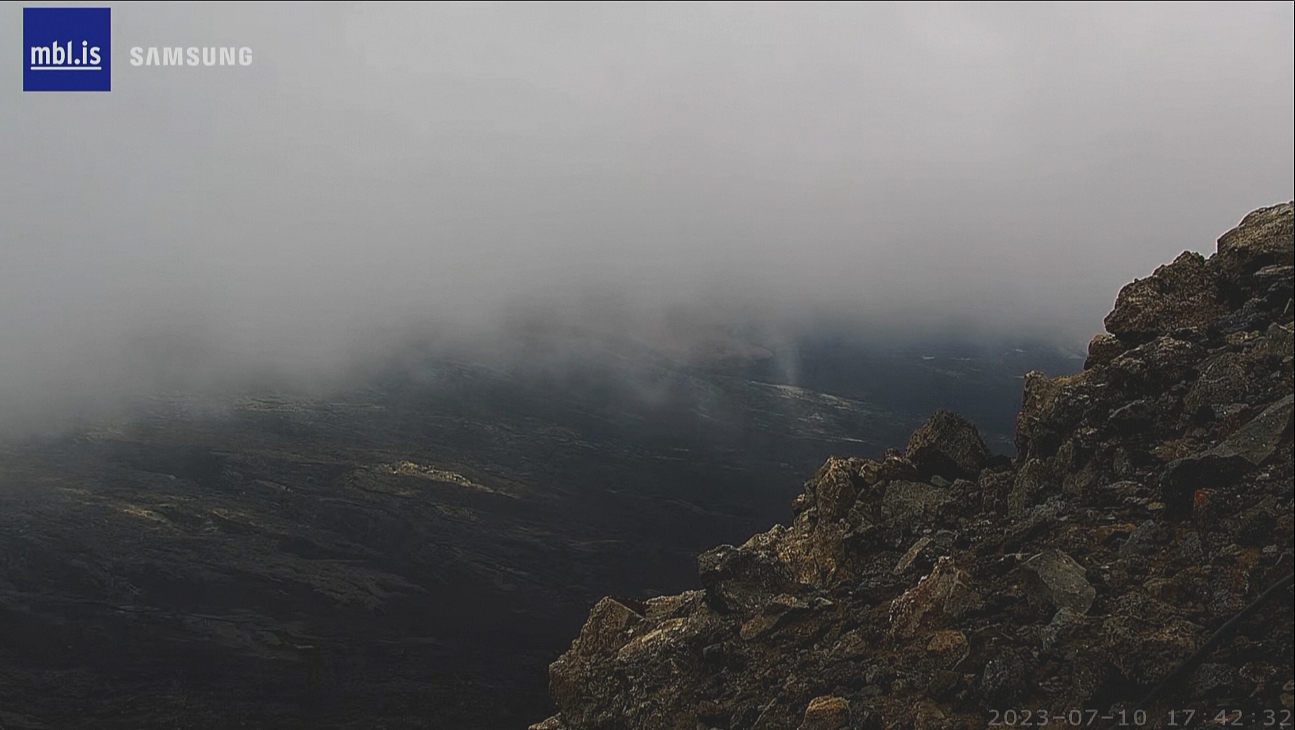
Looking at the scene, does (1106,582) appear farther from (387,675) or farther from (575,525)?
(575,525)

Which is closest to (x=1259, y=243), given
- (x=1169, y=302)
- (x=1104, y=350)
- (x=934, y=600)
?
(x=1169, y=302)

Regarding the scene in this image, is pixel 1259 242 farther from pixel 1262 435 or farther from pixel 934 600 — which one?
pixel 934 600

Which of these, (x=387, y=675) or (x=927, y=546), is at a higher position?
(x=927, y=546)

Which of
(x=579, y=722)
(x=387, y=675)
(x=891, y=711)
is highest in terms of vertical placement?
(x=891, y=711)

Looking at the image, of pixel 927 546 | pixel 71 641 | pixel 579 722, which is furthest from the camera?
pixel 71 641

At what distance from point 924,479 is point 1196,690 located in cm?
921

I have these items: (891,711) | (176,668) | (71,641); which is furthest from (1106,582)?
(71,641)

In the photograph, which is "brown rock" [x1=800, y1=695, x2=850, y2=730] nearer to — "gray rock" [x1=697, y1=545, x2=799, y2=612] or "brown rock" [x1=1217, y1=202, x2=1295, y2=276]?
"gray rock" [x1=697, y1=545, x2=799, y2=612]

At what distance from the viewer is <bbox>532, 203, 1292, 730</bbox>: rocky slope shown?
35.9ft

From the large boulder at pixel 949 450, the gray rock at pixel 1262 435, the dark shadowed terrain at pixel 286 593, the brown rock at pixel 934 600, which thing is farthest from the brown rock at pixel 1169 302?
the dark shadowed terrain at pixel 286 593

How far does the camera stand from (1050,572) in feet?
41.5

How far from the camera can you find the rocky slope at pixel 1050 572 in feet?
35.9

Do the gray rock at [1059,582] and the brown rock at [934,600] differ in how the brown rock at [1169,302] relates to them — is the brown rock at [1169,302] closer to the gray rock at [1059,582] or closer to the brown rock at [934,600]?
the gray rock at [1059,582]

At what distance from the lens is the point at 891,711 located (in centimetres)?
1238
